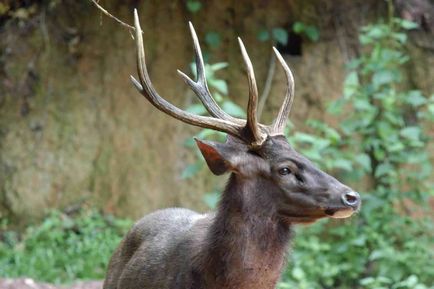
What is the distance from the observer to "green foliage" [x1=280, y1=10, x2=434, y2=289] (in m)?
8.00

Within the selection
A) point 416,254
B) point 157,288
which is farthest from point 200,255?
point 416,254

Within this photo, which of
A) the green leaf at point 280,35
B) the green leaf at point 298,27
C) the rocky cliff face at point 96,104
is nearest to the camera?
the green leaf at point 298,27

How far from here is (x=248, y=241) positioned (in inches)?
183

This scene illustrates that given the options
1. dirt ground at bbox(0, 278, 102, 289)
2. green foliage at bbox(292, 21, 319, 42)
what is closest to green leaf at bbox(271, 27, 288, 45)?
green foliage at bbox(292, 21, 319, 42)

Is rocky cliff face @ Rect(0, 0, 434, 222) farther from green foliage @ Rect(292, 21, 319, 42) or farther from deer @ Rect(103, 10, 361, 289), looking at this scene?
deer @ Rect(103, 10, 361, 289)

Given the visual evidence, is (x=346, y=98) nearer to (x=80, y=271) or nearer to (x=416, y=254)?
(x=416, y=254)

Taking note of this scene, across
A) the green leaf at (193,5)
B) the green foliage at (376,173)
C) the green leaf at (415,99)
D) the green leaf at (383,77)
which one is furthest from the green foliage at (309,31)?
the green leaf at (415,99)

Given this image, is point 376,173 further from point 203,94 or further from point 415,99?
point 203,94

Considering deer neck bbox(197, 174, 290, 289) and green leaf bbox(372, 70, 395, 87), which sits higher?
green leaf bbox(372, 70, 395, 87)

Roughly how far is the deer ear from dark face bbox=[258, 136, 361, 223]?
0.65ft

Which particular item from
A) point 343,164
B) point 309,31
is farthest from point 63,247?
point 309,31

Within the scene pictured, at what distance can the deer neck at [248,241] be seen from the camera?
15.2 feet

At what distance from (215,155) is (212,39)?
15.7 feet

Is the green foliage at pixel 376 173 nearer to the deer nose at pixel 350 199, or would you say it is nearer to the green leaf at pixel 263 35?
the green leaf at pixel 263 35
